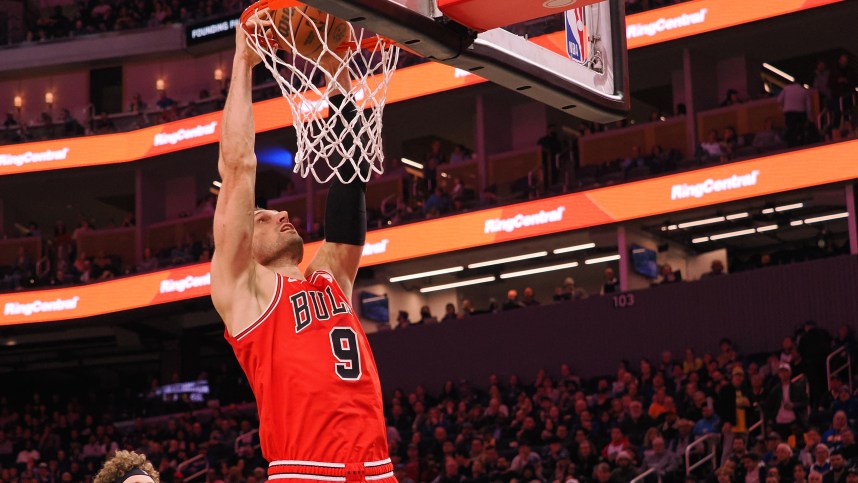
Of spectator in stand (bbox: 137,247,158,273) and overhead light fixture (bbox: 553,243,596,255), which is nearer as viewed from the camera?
overhead light fixture (bbox: 553,243,596,255)

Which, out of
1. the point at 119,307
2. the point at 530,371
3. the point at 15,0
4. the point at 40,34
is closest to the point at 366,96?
the point at 530,371

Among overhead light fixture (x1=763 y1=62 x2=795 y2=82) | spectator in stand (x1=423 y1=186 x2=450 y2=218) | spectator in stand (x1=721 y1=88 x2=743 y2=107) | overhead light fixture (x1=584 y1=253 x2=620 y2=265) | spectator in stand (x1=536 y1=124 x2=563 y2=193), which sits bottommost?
overhead light fixture (x1=584 y1=253 x2=620 y2=265)

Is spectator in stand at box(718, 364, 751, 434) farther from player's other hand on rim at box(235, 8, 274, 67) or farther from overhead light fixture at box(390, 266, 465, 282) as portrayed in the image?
overhead light fixture at box(390, 266, 465, 282)

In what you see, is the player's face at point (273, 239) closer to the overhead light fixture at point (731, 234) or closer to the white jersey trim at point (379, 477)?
the white jersey trim at point (379, 477)

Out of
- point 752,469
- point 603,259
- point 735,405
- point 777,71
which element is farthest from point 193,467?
point 777,71

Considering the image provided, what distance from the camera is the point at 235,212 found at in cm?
487

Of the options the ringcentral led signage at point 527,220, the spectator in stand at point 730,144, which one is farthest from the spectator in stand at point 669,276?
the spectator in stand at point 730,144

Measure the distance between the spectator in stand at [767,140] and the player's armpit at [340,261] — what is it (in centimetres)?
1587

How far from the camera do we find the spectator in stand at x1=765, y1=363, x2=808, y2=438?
14477 millimetres

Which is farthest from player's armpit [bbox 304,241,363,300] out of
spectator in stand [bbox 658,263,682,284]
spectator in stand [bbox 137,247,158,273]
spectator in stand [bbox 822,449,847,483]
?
spectator in stand [bbox 137,247,158,273]

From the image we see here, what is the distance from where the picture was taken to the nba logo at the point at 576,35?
618cm

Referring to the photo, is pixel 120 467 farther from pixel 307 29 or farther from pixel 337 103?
pixel 307 29

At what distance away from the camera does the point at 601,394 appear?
54.4 ft

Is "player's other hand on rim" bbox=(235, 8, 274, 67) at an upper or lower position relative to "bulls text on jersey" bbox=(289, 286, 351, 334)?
upper
